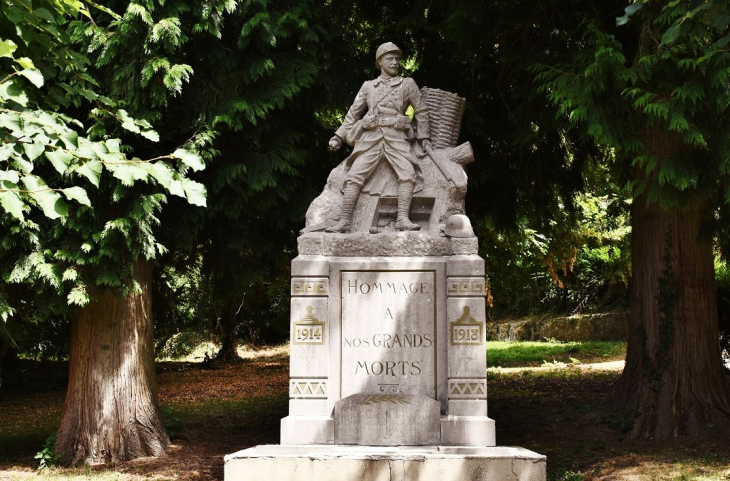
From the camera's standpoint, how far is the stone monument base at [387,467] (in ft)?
20.8

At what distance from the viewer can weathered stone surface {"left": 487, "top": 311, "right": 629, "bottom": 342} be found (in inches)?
932

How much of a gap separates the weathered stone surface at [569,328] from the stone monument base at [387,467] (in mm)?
16847

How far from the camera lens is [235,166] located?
9.35 meters

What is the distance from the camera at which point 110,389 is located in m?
9.66

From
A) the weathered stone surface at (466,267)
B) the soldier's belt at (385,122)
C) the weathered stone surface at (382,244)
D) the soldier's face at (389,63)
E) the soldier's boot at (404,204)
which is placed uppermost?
the soldier's face at (389,63)

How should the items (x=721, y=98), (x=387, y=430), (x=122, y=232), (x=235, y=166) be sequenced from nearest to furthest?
(x=387, y=430) < (x=721, y=98) < (x=122, y=232) < (x=235, y=166)

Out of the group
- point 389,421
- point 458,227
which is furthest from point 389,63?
point 389,421

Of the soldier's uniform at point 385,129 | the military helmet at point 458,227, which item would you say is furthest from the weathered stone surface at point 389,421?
the soldier's uniform at point 385,129

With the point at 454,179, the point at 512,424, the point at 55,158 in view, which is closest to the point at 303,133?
the point at 454,179

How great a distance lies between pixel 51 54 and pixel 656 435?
27.2 feet

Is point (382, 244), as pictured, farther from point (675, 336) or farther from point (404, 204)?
point (675, 336)

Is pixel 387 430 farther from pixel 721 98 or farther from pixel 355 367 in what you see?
A: pixel 721 98

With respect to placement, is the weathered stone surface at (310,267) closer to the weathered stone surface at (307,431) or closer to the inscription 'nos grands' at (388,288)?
the inscription 'nos grands' at (388,288)

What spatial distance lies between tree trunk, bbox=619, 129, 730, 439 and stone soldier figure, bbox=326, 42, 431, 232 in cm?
342
